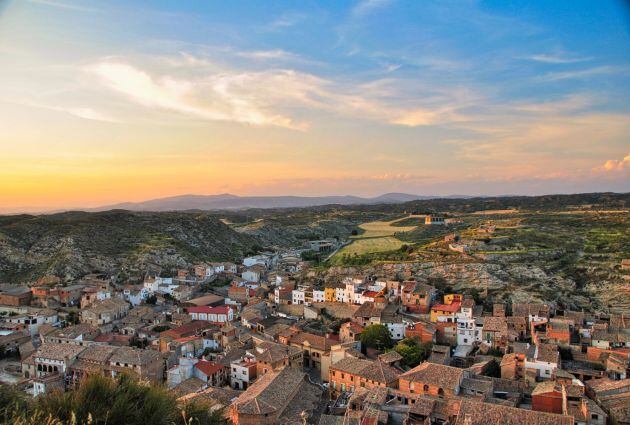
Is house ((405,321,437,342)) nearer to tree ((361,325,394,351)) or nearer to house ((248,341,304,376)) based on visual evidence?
tree ((361,325,394,351))

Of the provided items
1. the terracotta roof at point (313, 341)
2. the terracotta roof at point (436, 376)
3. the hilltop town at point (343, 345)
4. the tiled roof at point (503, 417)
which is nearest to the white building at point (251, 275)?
the hilltop town at point (343, 345)

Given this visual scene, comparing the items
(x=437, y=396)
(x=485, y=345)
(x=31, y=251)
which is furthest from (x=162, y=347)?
(x=31, y=251)

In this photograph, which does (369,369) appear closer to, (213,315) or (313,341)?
(313,341)

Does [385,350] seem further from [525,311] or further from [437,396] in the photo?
[525,311]

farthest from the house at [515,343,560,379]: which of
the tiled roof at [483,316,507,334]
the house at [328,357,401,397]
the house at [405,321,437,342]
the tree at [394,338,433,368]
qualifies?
the house at [328,357,401,397]

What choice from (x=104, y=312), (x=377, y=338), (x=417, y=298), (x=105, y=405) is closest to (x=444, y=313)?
(x=417, y=298)

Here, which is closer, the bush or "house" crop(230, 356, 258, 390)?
the bush

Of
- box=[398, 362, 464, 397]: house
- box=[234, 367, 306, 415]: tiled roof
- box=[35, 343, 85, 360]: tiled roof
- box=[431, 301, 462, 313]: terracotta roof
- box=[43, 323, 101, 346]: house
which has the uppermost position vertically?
box=[431, 301, 462, 313]: terracotta roof
